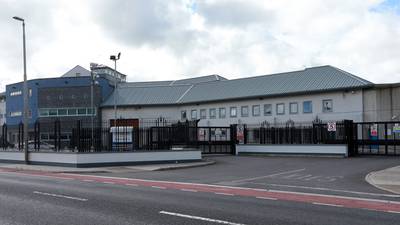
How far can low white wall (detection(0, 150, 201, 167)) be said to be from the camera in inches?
994

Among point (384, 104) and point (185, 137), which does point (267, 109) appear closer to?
point (384, 104)

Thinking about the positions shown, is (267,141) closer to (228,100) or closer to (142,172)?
(142,172)

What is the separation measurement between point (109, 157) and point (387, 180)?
49.3ft

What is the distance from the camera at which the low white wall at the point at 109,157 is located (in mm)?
25250

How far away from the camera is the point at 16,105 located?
72.7 metres

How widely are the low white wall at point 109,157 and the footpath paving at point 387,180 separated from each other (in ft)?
39.3

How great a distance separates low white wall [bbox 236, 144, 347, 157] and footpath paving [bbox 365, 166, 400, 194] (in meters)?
9.90

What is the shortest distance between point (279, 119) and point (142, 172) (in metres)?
33.2

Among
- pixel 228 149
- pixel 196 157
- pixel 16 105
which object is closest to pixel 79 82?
pixel 16 105

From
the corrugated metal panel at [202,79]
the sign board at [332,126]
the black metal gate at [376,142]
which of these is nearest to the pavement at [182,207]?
the sign board at [332,126]

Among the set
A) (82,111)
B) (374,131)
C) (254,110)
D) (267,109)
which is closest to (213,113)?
(254,110)

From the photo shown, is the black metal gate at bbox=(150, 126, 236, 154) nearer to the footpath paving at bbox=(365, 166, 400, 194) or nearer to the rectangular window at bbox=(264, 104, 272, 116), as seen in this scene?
the footpath paving at bbox=(365, 166, 400, 194)

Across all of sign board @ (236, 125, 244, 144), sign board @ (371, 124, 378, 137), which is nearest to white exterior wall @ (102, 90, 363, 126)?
sign board @ (371, 124, 378, 137)

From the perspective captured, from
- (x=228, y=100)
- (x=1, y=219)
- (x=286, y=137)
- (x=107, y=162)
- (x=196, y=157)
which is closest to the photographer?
(x=1, y=219)
